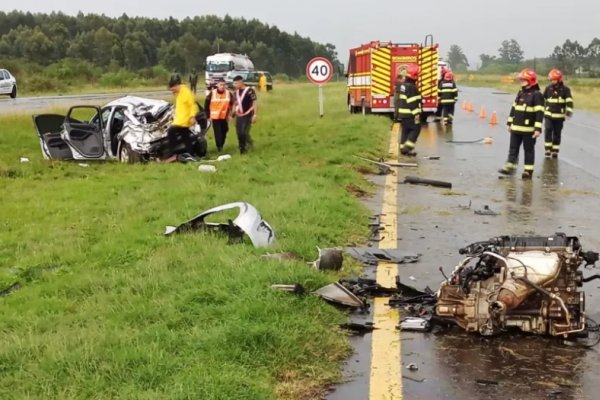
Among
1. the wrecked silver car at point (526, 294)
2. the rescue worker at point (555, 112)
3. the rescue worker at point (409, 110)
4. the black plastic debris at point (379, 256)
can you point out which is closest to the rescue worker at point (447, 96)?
the rescue worker at point (555, 112)

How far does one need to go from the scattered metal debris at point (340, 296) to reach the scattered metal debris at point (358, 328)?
9.9 inches

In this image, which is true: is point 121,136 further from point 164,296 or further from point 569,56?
point 569,56

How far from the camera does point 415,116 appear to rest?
13820mm

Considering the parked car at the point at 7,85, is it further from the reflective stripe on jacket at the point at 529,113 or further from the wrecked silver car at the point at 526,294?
the wrecked silver car at the point at 526,294

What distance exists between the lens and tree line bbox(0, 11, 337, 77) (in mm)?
82000

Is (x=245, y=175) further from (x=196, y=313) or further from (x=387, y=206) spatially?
(x=196, y=313)

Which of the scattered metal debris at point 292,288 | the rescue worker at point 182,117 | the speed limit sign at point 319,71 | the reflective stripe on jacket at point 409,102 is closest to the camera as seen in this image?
the scattered metal debris at point 292,288

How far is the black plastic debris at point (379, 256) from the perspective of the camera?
594cm

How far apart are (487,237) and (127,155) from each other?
8.29 metres

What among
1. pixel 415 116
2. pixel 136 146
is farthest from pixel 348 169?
pixel 136 146

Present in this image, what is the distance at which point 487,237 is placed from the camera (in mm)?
6969

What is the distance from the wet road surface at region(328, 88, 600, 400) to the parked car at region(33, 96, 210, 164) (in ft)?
15.1

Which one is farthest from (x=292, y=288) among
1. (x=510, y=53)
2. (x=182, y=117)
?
(x=510, y=53)

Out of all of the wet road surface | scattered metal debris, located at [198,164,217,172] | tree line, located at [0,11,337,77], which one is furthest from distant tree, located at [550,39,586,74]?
scattered metal debris, located at [198,164,217,172]
